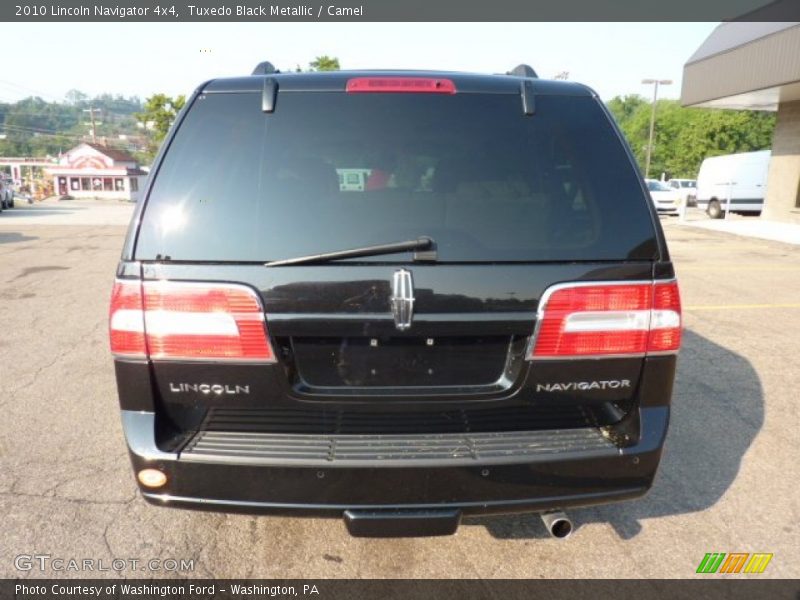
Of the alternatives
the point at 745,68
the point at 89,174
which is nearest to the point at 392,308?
the point at 745,68

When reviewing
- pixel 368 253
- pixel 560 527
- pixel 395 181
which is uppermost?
pixel 395 181

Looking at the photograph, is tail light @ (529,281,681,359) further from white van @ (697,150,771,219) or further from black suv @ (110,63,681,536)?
white van @ (697,150,771,219)

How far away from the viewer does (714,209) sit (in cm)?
2431

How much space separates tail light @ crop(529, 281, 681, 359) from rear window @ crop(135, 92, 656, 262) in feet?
0.43

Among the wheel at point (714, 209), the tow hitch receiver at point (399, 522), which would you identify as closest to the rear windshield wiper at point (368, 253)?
the tow hitch receiver at point (399, 522)

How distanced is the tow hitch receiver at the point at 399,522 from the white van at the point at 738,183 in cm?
2504

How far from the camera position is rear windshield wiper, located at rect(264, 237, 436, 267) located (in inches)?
74.4

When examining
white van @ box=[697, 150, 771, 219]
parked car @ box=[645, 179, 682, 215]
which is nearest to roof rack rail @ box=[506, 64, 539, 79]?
white van @ box=[697, 150, 771, 219]

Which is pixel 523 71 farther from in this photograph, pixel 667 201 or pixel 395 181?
pixel 667 201

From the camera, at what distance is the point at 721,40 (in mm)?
19141

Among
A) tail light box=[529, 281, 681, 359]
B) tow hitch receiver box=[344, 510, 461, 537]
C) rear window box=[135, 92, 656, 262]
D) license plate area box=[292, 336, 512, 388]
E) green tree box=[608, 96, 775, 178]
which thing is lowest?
tow hitch receiver box=[344, 510, 461, 537]

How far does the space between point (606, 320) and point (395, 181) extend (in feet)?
2.98

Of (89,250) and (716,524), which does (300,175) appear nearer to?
(716,524)

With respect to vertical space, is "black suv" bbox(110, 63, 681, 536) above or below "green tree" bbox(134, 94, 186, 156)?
below
